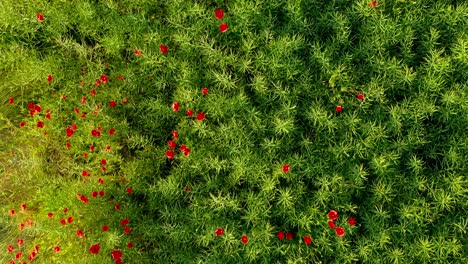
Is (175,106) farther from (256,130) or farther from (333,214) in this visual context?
(333,214)

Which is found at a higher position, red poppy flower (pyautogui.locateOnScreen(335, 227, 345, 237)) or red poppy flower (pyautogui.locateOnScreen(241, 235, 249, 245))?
red poppy flower (pyautogui.locateOnScreen(335, 227, 345, 237))

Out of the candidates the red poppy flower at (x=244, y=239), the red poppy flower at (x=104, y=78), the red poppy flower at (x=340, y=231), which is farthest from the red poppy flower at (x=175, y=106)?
the red poppy flower at (x=340, y=231)

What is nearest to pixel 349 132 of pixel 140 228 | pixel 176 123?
pixel 176 123

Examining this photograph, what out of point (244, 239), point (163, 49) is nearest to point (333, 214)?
point (244, 239)

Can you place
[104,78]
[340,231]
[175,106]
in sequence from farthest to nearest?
[104,78] < [175,106] < [340,231]

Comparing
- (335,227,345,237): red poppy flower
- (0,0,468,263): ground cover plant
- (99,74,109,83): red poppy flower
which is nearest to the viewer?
(335,227,345,237): red poppy flower

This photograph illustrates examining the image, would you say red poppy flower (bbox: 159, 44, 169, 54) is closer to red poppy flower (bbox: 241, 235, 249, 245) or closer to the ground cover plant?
the ground cover plant

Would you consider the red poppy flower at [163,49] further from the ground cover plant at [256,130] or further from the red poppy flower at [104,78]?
the red poppy flower at [104,78]

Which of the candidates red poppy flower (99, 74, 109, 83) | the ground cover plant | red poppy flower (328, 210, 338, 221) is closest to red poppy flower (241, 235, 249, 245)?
the ground cover plant
